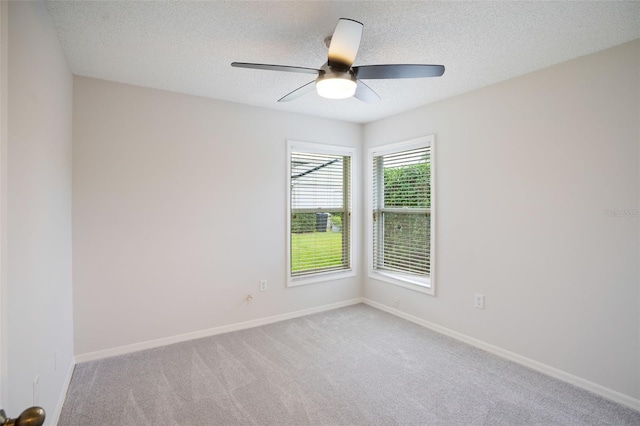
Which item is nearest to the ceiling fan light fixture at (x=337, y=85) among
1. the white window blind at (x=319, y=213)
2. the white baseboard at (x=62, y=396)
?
the white window blind at (x=319, y=213)

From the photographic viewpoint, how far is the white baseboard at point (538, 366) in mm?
2267

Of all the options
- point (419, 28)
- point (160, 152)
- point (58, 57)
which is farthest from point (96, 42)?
point (419, 28)

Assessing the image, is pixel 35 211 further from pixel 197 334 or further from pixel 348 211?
pixel 348 211

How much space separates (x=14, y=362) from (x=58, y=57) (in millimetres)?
1977

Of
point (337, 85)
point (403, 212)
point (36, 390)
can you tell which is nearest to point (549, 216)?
point (403, 212)

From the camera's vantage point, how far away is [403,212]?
4.05m

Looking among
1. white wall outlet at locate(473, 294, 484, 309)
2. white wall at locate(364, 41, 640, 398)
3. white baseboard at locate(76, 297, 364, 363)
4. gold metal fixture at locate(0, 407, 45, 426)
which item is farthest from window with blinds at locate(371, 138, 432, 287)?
gold metal fixture at locate(0, 407, 45, 426)

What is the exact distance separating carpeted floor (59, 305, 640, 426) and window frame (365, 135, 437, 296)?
2.13ft

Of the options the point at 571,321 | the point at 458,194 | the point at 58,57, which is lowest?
the point at 571,321

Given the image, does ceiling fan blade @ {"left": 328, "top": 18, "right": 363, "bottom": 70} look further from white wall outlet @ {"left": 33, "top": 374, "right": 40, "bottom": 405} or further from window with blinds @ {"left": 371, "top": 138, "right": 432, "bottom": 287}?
white wall outlet @ {"left": 33, "top": 374, "right": 40, "bottom": 405}

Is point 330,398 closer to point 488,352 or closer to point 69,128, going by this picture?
point 488,352

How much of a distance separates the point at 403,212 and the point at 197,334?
2.69 meters

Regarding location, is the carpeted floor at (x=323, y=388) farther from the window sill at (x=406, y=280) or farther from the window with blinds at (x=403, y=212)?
the window with blinds at (x=403, y=212)

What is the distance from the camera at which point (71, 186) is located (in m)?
2.75
